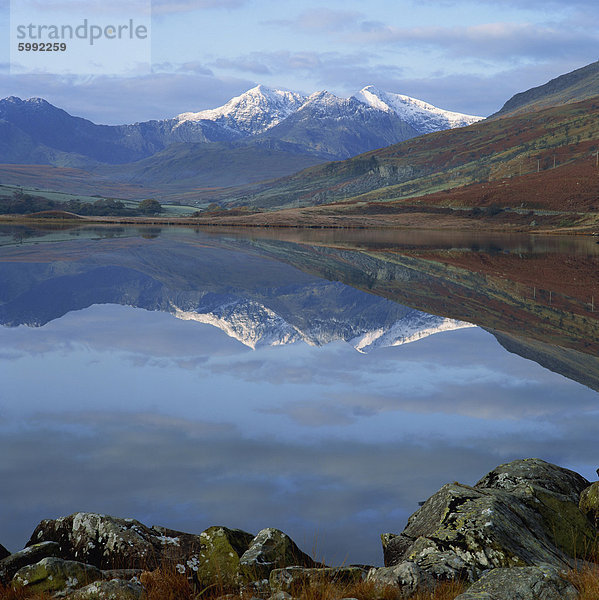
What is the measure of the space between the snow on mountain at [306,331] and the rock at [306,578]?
1524 cm

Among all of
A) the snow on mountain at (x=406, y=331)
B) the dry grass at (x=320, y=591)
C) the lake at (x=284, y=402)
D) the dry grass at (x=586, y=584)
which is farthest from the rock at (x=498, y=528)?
the snow on mountain at (x=406, y=331)

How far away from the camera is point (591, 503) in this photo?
31.3ft

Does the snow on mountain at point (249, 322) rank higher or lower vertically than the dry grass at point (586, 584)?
lower

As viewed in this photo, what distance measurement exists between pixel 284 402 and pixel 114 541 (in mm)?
8031

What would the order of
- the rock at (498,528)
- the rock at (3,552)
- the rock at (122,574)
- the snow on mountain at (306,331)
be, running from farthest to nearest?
the snow on mountain at (306,331), the rock at (3,552), the rock at (498,528), the rock at (122,574)

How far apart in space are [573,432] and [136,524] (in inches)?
377

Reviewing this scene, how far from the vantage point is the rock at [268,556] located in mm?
7535

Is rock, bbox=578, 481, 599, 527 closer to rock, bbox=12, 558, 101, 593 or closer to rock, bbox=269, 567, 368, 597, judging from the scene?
rock, bbox=269, 567, 368, 597

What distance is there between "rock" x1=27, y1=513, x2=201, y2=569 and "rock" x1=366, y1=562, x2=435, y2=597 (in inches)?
93.6

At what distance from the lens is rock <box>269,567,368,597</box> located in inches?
273

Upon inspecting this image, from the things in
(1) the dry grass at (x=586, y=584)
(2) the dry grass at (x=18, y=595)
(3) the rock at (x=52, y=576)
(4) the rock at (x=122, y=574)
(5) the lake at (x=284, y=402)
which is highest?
(1) the dry grass at (x=586, y=584)

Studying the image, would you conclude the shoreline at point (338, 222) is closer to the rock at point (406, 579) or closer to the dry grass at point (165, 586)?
the rock at point (406, 579)

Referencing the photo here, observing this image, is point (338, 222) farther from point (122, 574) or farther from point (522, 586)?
point (522, 586)

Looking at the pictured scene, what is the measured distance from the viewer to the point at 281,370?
19203 mm
